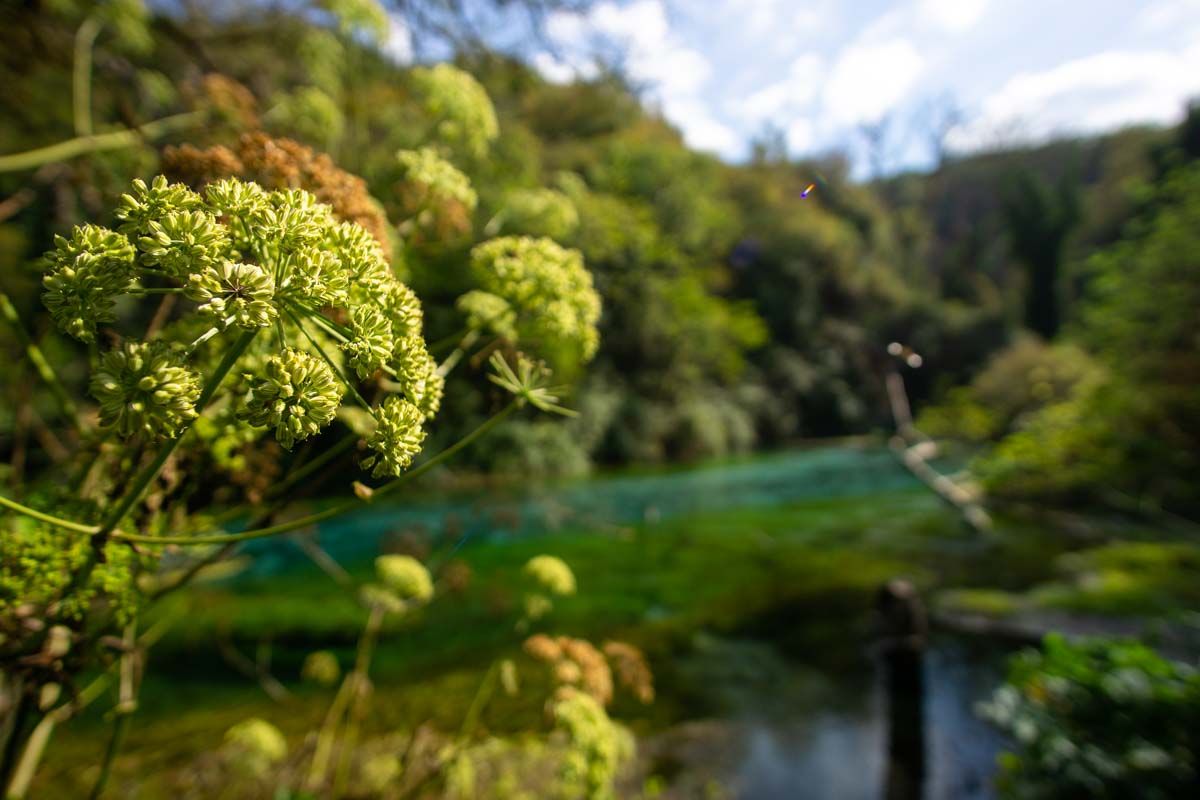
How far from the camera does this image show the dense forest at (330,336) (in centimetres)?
63

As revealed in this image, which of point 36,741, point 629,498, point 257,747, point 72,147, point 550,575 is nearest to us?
point 36,741

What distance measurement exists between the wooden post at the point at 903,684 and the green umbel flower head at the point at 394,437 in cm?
502

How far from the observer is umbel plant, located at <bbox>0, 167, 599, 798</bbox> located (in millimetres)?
588

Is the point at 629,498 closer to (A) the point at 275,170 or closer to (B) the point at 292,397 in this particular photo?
(A) the point at 275,170

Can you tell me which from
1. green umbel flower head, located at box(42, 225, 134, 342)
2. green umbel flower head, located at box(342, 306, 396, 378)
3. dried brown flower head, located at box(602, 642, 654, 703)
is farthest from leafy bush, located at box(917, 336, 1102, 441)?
green umbel flower head, located at box(42, 225, 134, 342)

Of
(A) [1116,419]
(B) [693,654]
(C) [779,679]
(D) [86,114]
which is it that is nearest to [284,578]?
(B) [693,654]

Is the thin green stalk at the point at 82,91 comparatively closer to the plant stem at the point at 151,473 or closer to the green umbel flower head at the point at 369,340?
the plant stem at the point at 151,473

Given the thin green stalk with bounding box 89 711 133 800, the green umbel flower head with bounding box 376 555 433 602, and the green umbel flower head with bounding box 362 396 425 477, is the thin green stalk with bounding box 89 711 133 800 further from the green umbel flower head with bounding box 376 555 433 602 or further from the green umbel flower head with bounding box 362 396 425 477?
the green umbel flower head with bounding box 362 396 425 477

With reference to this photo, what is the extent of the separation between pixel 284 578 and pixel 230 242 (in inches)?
358

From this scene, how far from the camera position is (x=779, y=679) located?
18.4ft

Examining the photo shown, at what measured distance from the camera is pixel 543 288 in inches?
51.8

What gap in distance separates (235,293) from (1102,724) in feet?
14.3

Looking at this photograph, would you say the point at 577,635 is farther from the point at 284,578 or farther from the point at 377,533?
the point at 377,533

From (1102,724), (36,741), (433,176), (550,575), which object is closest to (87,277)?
(433,176)
